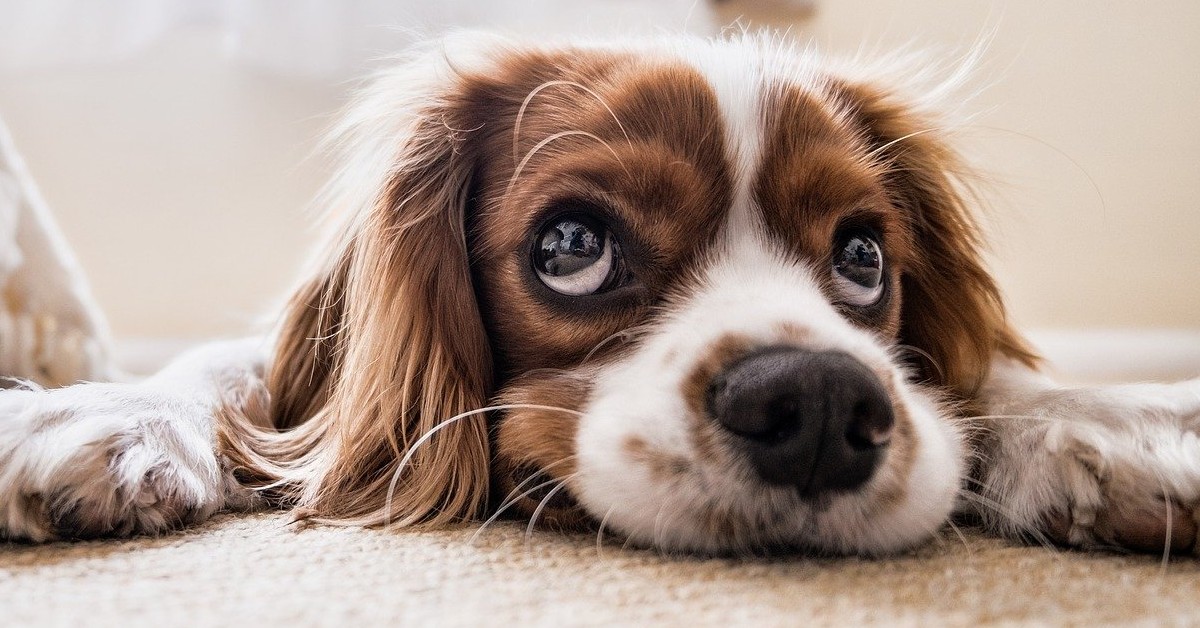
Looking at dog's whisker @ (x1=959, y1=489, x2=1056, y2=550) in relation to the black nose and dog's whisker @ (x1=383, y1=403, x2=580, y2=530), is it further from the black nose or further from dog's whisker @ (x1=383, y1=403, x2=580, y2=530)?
dog's whisker @ (x1=383, y1=403, x2=580, y2=530)

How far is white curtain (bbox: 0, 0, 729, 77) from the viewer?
3.20m

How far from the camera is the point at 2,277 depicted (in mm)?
1907

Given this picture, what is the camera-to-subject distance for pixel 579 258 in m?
1.33

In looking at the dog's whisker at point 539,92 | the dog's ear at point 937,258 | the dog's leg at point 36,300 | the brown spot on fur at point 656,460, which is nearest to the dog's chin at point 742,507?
the brown spot on fur at point 656,460

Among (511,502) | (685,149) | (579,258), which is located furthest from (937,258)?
(511,502)

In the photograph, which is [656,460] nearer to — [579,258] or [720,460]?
[720,460]

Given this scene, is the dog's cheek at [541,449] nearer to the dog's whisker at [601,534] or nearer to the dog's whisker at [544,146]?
the dog's whisker at [601,534]

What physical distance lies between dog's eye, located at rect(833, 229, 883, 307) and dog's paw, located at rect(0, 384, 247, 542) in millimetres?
920

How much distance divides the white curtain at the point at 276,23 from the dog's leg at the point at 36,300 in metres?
1.31

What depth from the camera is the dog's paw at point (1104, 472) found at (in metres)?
1.07

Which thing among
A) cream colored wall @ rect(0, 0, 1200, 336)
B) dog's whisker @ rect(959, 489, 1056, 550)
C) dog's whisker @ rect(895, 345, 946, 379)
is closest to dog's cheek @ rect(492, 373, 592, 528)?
dog's whisker @ rect(959, 489, 1056, 550)

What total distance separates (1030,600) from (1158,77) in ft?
9.81

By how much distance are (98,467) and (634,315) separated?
68cm

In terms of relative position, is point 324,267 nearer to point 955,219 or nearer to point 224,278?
point 955,219
